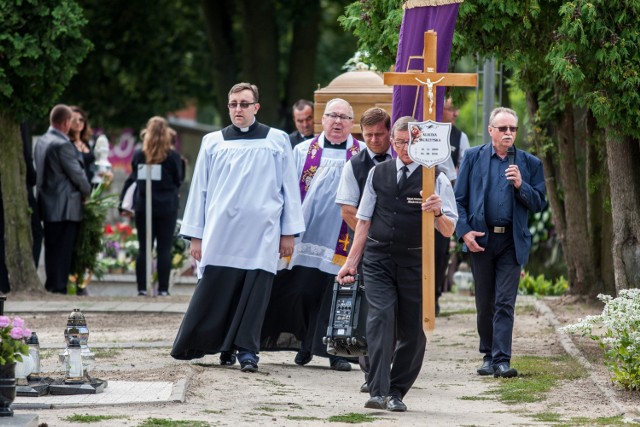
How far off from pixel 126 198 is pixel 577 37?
8.29 metres

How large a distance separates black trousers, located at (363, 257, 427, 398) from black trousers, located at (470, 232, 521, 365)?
176 cm

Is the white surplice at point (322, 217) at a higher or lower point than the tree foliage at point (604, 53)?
lower

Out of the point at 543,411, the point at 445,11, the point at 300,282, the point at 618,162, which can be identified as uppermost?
the point at 445,11

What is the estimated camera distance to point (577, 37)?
10.9m

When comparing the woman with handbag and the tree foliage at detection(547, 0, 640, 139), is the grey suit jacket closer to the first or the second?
the woman with handbag

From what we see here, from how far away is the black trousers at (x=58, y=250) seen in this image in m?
17.3

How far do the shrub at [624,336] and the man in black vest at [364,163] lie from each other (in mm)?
1631

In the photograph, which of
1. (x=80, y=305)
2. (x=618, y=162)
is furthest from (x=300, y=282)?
(x=80, y=305)

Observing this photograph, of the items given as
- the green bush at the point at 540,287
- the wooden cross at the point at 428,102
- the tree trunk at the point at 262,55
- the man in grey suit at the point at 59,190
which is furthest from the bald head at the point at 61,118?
the tree trunk at the point at 262,55

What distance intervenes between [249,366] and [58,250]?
7.14 m

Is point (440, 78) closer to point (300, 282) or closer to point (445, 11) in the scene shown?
point (445, 11)

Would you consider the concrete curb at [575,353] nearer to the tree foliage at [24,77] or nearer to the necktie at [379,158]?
the necktie at [379,158]

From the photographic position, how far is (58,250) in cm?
1739

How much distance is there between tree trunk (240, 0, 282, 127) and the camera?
2986cm
